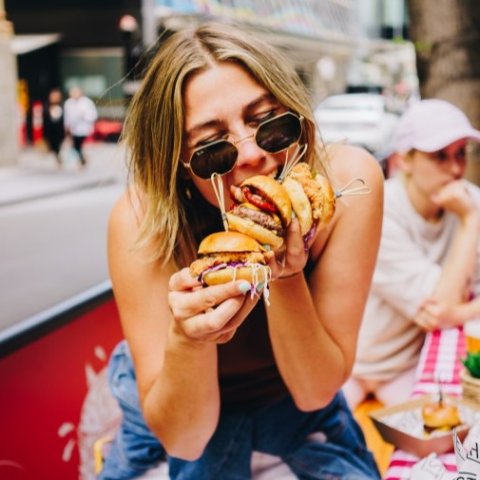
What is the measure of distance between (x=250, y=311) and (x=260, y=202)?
348 mm

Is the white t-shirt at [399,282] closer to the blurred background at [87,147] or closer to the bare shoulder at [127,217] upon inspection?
the blurred background at [87,147]

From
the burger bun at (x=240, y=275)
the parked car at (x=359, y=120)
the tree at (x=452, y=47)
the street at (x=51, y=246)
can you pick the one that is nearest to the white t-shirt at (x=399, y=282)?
the street at (x=51, y=246)

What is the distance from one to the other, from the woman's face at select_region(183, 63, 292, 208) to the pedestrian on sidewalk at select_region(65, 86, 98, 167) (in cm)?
1806

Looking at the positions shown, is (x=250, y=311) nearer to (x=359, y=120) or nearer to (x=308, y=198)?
(x=308, y=198)

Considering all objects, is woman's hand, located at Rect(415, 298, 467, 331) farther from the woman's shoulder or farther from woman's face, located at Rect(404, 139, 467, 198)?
the woman's shoulder

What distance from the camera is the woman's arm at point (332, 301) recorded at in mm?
1813

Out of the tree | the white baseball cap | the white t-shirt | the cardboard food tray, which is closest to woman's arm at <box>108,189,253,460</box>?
the cardboard food tray

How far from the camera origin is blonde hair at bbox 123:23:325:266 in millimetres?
1820

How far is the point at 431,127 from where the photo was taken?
9.82ft

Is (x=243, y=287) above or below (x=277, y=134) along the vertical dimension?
below

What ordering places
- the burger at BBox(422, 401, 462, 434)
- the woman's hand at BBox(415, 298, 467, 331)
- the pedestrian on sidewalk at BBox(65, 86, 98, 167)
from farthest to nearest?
1. the pedestrian on sidewalk at BBox(65, 86, 98, 167)
2. the woman's hand at BBox(415, 298, 467, 331)
3. the burger at BBox(422, 401, 462, 434)

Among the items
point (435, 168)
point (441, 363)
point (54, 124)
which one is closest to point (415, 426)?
point (441, 363)

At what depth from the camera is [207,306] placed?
1.41m

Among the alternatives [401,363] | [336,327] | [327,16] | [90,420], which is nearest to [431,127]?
[401,363]
